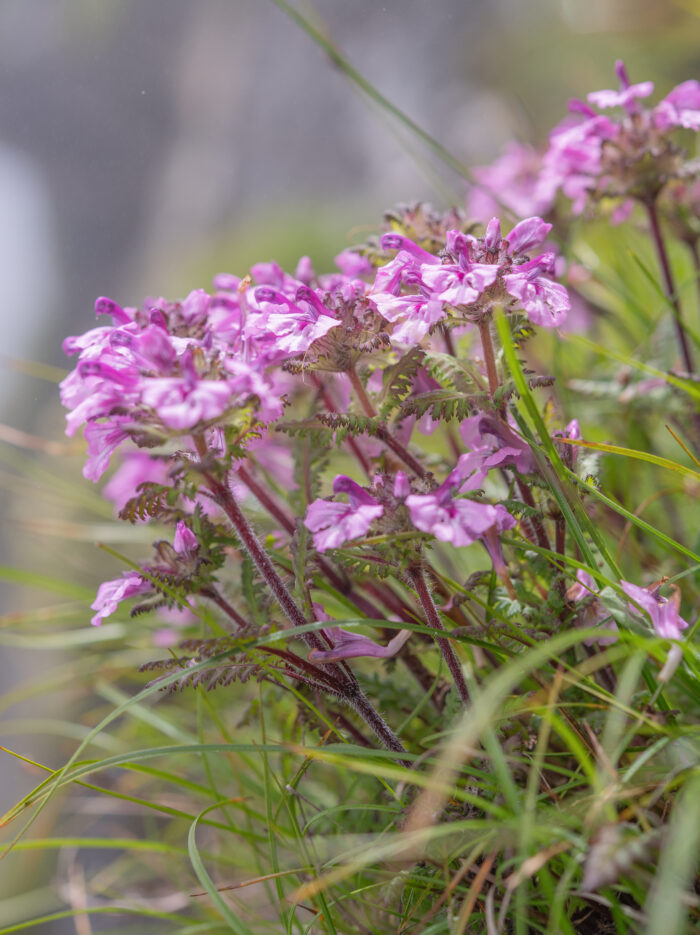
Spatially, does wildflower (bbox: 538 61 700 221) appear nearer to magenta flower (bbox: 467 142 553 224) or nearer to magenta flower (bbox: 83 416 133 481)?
magenta flower (bbox: 467 142 553 224)

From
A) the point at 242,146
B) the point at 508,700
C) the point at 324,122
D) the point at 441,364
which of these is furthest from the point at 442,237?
the point at 242,146

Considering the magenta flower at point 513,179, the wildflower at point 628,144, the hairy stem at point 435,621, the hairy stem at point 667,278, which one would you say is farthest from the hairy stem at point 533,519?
the magenta flower at point 513,179

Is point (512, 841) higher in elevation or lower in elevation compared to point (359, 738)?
higher

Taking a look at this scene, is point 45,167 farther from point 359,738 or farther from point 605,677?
point 605,677

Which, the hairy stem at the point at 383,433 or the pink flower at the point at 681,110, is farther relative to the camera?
the pink flower at the point at 681,110

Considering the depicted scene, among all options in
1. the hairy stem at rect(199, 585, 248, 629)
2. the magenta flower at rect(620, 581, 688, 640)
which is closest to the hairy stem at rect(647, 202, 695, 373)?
the magenta flower at rect(620, 581, 688, 640)

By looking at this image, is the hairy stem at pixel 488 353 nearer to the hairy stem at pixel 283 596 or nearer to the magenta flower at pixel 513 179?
the hairy stem at pixel 283 596
